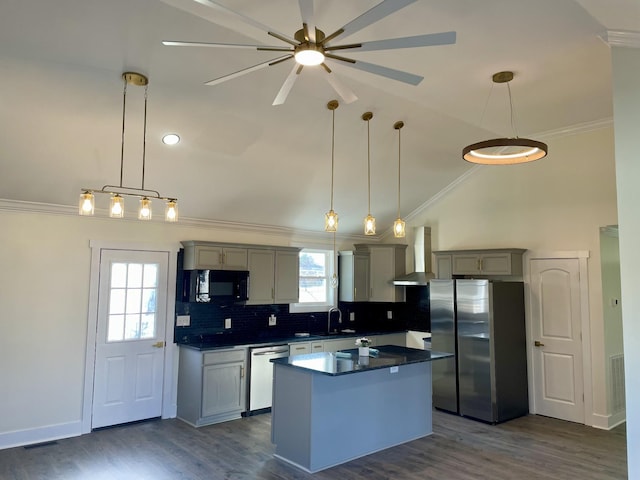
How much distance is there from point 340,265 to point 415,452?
3382 millimetres

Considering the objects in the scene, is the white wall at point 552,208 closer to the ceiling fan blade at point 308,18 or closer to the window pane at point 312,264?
the window pane at point 312,264

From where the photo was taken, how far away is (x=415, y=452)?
4.50m

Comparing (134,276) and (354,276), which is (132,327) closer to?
(134,276)

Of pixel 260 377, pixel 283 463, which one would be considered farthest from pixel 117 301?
pixel 283 463

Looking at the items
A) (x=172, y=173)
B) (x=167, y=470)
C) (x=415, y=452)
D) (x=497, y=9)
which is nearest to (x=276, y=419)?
(x=167, y=470)

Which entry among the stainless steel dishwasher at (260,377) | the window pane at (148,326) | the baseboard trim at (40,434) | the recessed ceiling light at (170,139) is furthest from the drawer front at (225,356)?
the recessed ceiling light at (170,139)

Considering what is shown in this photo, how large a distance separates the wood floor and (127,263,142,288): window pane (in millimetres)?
1568

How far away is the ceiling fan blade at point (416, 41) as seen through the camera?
2174 mm

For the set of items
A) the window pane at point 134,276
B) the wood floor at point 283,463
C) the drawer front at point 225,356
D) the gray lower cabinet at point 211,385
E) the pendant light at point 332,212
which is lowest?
the wood floor at point 283,463

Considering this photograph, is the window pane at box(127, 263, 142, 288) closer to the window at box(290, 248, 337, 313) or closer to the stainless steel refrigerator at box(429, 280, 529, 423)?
the window at box(290, 248, 337, 313)

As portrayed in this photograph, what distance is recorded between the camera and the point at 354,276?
716cm

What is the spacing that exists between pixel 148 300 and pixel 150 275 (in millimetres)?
291

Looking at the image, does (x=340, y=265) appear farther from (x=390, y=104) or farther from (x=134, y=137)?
(x=134, y=137)

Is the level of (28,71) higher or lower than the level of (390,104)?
lower
